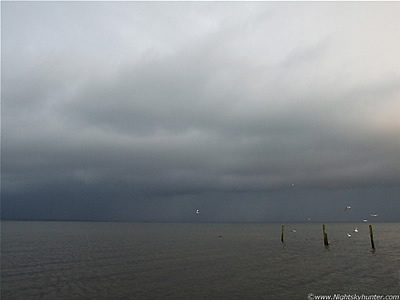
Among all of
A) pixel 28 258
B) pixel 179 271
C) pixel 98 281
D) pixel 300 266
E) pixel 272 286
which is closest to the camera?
pixel 272 286

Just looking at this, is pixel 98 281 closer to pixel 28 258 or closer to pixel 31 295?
pixel 31 295

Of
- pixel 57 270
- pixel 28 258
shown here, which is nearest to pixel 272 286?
pixel 57 270

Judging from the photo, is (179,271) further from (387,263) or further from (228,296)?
(387,263)

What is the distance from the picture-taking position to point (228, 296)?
2567 centimetres

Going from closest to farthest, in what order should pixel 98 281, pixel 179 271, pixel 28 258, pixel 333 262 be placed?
pixel 98 281 < pixel 179 271 < pixel 333 262 < pixel 28 258

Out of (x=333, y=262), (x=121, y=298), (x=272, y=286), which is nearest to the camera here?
(x=121, y=298)

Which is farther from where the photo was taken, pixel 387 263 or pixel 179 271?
pixel 387 263

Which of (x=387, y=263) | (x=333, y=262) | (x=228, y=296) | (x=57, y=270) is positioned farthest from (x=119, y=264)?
(x=387, y=263)

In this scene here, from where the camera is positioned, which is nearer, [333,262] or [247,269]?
[247,269]

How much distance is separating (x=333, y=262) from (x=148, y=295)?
2863 cm

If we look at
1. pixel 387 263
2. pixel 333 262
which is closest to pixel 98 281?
pixel 333 262

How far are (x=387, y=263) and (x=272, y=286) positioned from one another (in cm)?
2334

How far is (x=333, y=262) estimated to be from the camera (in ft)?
142

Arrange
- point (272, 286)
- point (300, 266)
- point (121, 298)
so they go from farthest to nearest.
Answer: point (300, 266)
point (272, 286)
point (121, 298)
